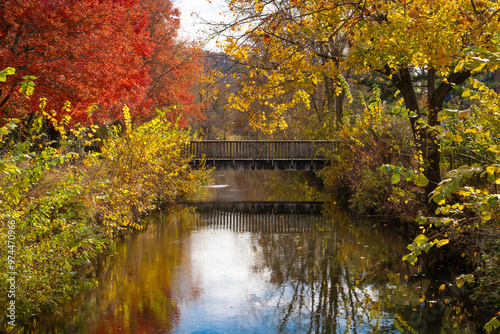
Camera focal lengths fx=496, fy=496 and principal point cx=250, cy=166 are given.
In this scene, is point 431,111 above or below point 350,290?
above

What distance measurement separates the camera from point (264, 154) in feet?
85.0

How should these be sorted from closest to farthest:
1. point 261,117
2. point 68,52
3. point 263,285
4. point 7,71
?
point 7,71
point 263,285
point 261,117
point 68,52

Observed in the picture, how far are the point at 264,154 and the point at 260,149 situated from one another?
0.33 meters

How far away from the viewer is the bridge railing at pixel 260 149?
2486cm

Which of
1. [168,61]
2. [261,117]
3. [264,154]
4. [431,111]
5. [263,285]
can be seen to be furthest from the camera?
[168,61]

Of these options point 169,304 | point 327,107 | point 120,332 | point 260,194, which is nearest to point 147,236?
point 169,304

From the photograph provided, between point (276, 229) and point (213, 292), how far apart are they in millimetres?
6733

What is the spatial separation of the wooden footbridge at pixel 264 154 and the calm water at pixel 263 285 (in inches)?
367

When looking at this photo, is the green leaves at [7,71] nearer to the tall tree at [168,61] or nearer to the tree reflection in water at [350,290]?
the tree reflection in water at [350,290]

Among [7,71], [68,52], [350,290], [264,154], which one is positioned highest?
[68,52]

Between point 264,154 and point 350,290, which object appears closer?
point 350,290

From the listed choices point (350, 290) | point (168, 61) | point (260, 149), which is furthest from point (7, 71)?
point (168, 61)

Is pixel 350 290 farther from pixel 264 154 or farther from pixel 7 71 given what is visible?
pixel 264 154

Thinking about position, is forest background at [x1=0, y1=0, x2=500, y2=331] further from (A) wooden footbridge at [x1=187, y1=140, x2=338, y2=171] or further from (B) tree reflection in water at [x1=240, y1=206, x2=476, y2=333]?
(A) wooden footbridge at [x1=187, y1=140, x2=338, y2=171]
